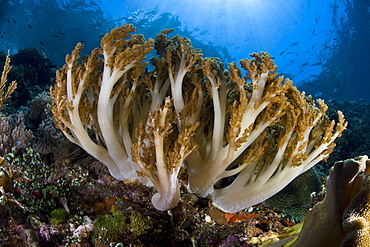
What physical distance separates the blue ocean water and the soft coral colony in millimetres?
41941

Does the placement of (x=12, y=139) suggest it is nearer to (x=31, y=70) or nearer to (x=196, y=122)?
(x=196, y=122)

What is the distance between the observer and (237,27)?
49.2 metres

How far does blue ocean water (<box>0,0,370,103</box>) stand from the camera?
128 feet

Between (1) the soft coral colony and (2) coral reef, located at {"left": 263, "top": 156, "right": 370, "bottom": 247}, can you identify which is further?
(1) the soft coral colony

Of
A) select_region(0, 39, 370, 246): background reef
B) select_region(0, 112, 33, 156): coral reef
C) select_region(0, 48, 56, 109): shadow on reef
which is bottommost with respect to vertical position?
select_region(0, 39, 370, 246): background reef

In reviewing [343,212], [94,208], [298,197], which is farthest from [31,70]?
[343,212]

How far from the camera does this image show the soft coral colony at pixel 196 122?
320cm

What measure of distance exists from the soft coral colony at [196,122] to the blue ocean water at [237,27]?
1651 inches

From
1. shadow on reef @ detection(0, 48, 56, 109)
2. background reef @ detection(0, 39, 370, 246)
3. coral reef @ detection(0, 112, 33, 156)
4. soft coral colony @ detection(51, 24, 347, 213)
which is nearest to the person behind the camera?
background reef @ detection(0, 39, 370, 246)

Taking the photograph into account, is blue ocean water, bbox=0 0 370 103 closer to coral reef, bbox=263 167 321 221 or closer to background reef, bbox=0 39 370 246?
coral reef, bbox=263 167 321 221

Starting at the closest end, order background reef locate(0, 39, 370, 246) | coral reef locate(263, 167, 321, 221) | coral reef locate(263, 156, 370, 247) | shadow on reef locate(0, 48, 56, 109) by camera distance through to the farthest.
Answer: coral reef locate(263, 156, 370, 247)
background reef locate(0, 39, 370, 246)
coral reef locate(263, 167, 321, 221)
shadow on reef locate(0, 48, 56, 109)

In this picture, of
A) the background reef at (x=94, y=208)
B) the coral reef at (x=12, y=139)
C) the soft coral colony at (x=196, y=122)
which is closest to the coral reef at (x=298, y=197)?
the background reef at (x=94, y=208)

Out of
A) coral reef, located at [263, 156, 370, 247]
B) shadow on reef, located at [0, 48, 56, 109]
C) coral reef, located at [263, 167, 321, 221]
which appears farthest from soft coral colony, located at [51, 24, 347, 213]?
shadow on reef, located at [0, 48, 56, 109]

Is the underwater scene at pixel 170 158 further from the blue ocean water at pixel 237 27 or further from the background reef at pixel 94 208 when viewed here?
the blue ocean water at pixel 237 27
